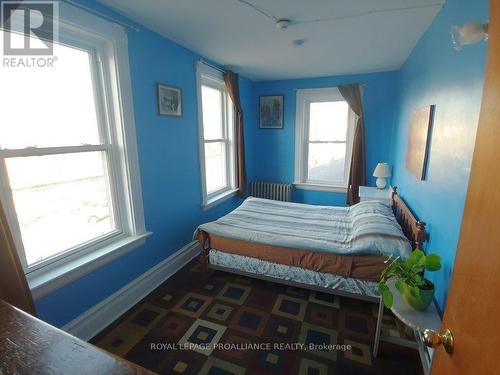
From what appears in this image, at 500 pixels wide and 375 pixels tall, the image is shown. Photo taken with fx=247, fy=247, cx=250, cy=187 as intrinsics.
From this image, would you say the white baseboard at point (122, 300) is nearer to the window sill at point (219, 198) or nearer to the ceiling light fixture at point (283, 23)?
the window sill at point (219, 198)

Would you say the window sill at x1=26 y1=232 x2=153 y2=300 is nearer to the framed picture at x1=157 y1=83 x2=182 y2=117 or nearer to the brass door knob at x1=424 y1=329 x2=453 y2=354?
the framed picture at x1=157 y1=83 x2=182 y2=117

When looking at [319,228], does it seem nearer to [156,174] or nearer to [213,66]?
[156,174]

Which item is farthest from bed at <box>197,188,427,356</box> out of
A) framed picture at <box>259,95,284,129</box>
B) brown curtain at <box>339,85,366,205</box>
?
framed picture at <box>259,95,284,129</box>

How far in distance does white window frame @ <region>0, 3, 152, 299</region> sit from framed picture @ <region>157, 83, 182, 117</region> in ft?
1.20

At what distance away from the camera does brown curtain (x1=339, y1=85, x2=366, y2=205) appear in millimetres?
3650

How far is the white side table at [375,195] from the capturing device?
3055 mm

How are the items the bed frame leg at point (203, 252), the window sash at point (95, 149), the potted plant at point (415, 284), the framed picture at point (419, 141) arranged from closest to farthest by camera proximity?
the potted plant at point (415, 284)
the window sash at point (95, 149)
the framed picture at point (419, 141)
the bed frame leg at point (203, 252)

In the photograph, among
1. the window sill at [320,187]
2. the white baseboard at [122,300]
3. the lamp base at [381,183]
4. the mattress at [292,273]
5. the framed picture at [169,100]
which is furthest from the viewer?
the window sill at [320,187]

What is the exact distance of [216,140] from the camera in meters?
3.50

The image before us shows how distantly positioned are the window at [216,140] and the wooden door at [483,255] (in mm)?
2675

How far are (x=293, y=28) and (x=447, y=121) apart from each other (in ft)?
4.67

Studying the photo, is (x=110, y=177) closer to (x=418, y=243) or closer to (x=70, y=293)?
(x=70, y=293)

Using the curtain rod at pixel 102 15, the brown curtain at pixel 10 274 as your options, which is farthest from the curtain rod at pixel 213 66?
the brown curtain at pixel 10 274

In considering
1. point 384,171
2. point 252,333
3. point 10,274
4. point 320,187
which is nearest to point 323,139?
point 320,187
